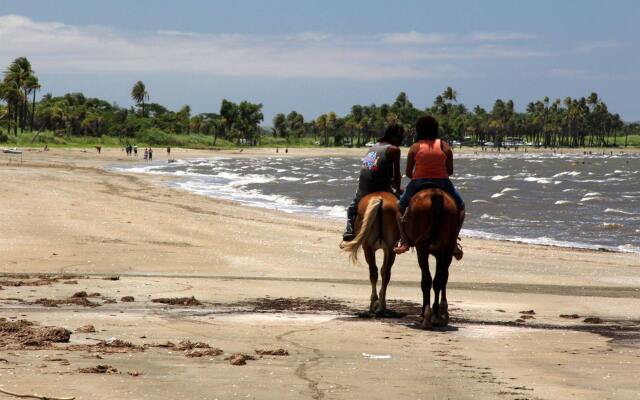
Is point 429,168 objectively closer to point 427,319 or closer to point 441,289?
point 441,289

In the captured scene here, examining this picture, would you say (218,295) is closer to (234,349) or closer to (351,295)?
(351,295)

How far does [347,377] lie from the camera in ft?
25.9

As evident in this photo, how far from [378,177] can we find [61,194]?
23893 mm

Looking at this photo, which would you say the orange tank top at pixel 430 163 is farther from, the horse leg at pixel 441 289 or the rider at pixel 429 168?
the horse leg at pixel 441 289

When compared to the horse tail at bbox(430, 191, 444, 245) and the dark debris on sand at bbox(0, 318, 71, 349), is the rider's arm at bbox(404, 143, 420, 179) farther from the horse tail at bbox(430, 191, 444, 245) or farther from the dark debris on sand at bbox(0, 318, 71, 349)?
the dark debris on sand at bbox(0, 318, 71, 349)

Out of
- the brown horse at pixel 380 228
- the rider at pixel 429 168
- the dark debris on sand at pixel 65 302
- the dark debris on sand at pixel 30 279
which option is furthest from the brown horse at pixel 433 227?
the dark debris on sand at pixel 30 279

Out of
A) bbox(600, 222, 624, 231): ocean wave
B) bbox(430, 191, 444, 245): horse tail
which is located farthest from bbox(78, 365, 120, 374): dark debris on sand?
bbox(600, 222, 624, 231): ocean wave

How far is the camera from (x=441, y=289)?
12.2 m

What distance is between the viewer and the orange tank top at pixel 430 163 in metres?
11.9

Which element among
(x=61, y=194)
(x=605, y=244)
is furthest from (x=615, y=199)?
(x=61, y=194)

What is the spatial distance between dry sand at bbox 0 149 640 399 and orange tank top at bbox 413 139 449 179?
1850 mm

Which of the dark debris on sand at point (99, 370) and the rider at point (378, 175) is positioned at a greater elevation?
the rider at point (378, 175)

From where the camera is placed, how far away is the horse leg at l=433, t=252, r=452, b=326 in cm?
1162

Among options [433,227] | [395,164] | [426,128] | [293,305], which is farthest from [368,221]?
[293,305]
